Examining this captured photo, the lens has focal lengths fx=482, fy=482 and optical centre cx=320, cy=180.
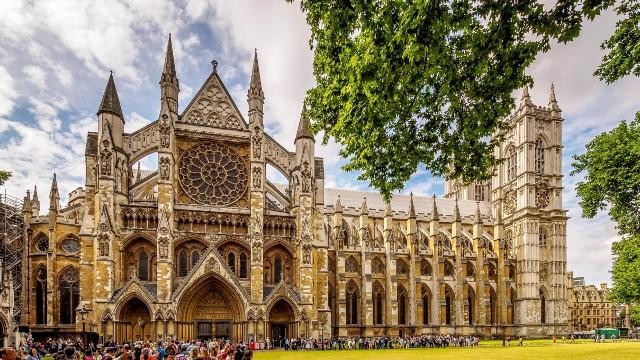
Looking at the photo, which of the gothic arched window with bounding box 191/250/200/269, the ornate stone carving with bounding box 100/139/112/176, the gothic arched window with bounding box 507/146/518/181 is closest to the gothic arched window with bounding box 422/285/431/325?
the gothic arched window with bounding box 507/146/518/181

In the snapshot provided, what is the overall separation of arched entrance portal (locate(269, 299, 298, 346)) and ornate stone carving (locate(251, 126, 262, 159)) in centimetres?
1031

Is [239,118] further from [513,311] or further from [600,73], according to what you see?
[513,311]

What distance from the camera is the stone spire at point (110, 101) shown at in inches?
1269

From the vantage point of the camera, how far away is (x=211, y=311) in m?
32.7

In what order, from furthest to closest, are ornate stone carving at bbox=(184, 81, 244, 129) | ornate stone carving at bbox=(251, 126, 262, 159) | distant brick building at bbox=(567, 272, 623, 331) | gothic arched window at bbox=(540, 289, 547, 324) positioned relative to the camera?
distant brick building at bbox=(567, 272, 623, 331) → gothic arched window at bbox=(540, 289, 547, 324) → ornate stone carving at bbox=(184, 81, 244, 129) → ornate stone carving at bbox=(251, 126, 262, 159)

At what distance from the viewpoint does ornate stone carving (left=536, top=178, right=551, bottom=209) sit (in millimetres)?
59344

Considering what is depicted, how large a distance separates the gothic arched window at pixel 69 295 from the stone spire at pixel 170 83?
1499 centimetres

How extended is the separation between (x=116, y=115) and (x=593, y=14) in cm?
3049

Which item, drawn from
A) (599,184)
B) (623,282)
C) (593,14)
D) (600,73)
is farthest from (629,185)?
(593,14)

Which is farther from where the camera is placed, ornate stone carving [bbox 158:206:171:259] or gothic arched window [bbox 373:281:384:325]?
gothic arched window [bbox 373:281:384:325]

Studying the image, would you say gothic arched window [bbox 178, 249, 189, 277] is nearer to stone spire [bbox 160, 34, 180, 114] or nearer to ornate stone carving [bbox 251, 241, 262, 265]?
ornate stone carving [bbox 251, 241, 262, 265]

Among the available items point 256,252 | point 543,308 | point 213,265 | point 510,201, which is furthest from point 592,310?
point 213,265

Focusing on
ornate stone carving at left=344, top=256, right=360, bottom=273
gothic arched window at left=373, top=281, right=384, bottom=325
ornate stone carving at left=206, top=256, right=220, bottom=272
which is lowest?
gothic arched window at left=373, top=281, right=384, bottom=325

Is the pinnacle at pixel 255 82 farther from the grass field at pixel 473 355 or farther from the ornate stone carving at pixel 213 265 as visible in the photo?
the grass field at pixel 473 355
